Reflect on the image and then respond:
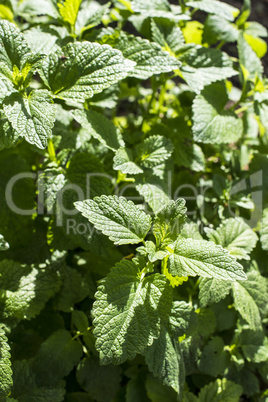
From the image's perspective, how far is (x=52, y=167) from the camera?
135cm

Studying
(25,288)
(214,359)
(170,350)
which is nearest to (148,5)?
(25,288)

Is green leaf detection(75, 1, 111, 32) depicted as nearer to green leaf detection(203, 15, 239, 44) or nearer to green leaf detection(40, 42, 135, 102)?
green leaf detection(40, 42, 135, 102)

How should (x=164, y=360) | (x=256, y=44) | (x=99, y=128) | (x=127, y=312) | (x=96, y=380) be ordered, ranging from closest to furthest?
(x=127, y=312)
(x=164, y=360)
(x=99, y=128)
(x=96, y=380)
(x=256, y=44)

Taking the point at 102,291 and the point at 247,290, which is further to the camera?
the point at 247,290

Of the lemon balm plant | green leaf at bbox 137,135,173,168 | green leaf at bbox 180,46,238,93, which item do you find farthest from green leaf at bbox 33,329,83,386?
green leaf at bbox 180,46,238,93

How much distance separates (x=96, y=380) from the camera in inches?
55.9

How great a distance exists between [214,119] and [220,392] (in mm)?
1026

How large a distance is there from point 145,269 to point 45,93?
0.59 metres

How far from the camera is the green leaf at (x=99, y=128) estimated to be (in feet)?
4.19

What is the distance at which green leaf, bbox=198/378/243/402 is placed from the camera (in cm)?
144

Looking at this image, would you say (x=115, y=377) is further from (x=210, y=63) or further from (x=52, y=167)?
(x=210, y=63)

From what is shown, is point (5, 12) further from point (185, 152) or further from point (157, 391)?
point (157, 391)

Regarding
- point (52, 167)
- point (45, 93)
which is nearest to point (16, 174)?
point (52, 167)

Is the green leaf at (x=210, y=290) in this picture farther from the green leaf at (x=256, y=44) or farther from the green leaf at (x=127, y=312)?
the green leaf at (x=256, y=44)
